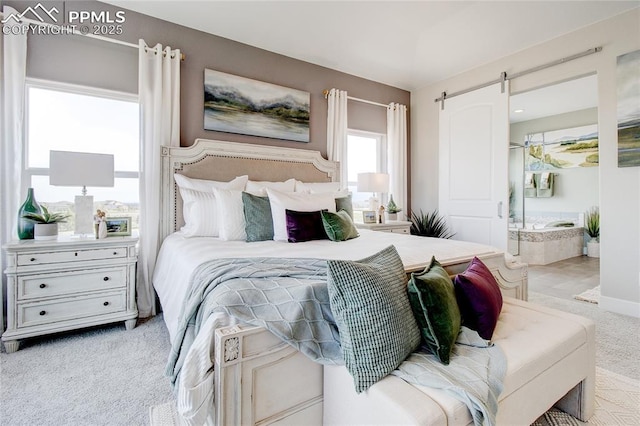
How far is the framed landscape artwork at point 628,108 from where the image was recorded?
2836mm

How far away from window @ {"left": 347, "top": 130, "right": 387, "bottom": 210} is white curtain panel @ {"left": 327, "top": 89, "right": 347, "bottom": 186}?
0.30 m

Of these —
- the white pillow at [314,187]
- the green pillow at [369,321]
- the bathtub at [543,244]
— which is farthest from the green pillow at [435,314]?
the bathtub at [543,244]

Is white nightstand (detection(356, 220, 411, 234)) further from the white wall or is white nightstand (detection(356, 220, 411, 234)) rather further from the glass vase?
the glass vase

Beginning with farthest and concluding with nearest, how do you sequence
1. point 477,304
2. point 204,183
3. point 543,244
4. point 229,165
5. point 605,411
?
point 543,244 < point 229,165 < point 204,183 < point 605,411 < point 477,304

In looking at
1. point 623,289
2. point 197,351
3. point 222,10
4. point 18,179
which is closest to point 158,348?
point 197,351

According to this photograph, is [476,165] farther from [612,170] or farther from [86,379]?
[86,379]

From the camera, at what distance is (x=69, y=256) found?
7.52 ft

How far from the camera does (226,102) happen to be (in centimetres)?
335

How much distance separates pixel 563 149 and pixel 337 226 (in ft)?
19.9

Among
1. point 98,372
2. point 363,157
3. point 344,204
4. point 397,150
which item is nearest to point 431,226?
point 397,150

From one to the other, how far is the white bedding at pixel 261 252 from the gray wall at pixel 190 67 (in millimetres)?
1397

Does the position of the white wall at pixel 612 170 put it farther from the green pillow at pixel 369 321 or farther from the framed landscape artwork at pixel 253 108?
the green pillow at pixel 369 321

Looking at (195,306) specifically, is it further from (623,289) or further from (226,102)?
(623,289)

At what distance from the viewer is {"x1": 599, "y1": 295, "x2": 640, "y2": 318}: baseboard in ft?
9.48
